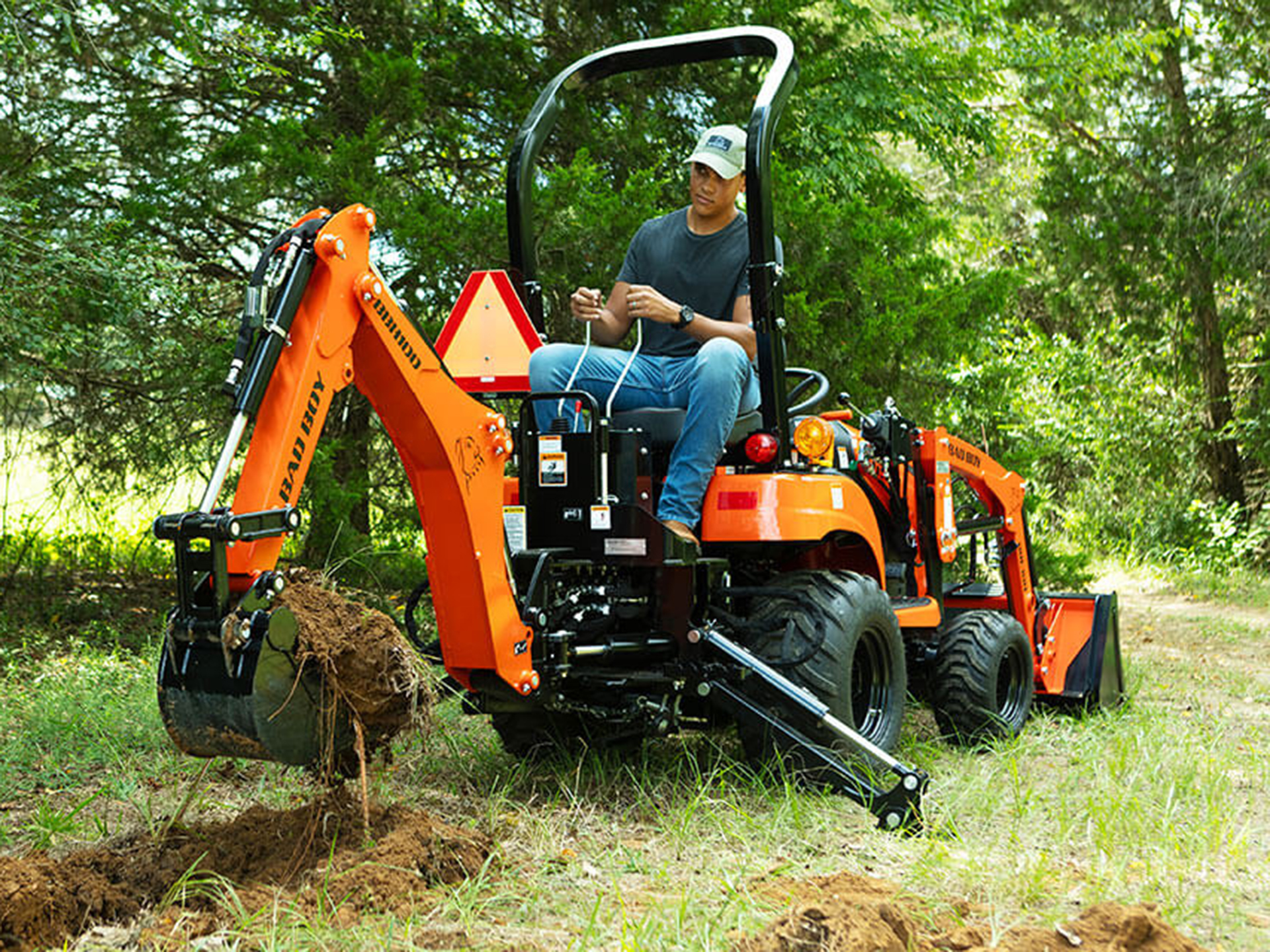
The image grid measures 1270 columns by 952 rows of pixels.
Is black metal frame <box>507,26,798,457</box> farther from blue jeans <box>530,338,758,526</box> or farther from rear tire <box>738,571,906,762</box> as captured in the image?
rear tire <box>738,571,906,762</box>

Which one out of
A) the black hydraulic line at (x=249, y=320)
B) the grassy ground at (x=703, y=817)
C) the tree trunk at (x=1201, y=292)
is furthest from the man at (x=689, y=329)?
the tree trunk at (x=1201, y=292)

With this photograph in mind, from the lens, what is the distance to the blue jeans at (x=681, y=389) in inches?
175

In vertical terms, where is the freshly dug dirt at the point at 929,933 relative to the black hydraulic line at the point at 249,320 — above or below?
below

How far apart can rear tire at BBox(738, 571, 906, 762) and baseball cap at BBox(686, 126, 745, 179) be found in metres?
1.52

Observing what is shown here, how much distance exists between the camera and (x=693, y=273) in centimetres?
492

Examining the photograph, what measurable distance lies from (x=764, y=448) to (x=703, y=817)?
1.35 m

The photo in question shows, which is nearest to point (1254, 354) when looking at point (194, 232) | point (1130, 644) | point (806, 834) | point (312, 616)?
point (1130, 644)

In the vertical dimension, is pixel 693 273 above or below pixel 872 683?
above

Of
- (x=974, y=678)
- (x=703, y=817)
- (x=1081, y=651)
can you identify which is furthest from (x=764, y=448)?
(x=1081, y=651)

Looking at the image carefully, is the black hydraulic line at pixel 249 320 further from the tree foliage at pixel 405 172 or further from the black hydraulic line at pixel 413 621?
the tree foliage at pixel 405 172

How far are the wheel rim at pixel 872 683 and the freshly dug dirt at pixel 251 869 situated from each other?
1.77 m

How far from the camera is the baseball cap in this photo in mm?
4785

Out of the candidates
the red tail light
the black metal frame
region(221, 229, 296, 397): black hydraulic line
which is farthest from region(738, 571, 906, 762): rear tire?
region(221, 229, 296, 397): black hydraulic line

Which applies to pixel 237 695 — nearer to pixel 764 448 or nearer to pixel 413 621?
pixel 413 621
